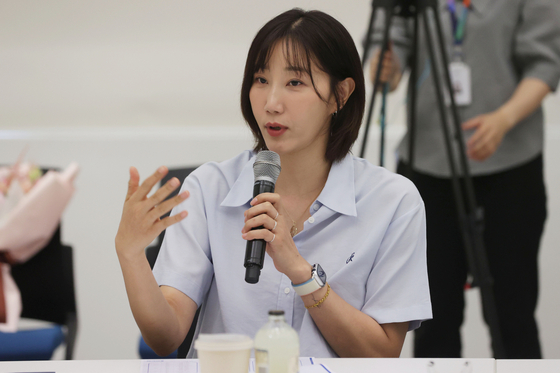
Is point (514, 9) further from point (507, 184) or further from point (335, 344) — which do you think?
point (335, 344)

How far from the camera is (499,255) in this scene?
70.1 inches

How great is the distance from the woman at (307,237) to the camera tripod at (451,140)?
0.49 metres

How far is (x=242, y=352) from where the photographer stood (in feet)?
2.05

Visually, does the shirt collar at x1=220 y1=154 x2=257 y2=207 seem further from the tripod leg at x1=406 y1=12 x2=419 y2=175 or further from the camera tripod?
the tripod leg at x1=406 y1=12 x2=419 y2=175

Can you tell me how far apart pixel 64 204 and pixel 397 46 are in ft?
5.42

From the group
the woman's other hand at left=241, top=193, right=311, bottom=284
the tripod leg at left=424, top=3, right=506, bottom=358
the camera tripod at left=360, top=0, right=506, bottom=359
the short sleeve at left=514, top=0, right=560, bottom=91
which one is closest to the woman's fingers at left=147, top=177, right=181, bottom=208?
the woman's other hand at left=241, top=193, right=311, bottom=284

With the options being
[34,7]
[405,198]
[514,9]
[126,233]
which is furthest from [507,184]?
[34,7]

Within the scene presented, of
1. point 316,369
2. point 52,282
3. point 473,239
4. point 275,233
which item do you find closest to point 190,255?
point 275,233

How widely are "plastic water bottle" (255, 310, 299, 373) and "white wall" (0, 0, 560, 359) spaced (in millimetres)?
1792

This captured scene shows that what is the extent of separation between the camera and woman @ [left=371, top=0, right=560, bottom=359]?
1.73 meters

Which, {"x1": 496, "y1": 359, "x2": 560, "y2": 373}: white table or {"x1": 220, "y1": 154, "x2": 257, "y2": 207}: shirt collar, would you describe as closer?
{"x1": 496, "y1": 359, "x2": 560, "y2": 373}: white table

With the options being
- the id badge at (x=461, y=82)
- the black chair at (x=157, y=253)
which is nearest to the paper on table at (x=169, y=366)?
the black chair at (x=157, y=253)

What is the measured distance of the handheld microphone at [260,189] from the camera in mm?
771

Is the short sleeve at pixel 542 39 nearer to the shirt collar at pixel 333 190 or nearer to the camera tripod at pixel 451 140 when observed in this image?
the camera tripod at pixel 451 140
